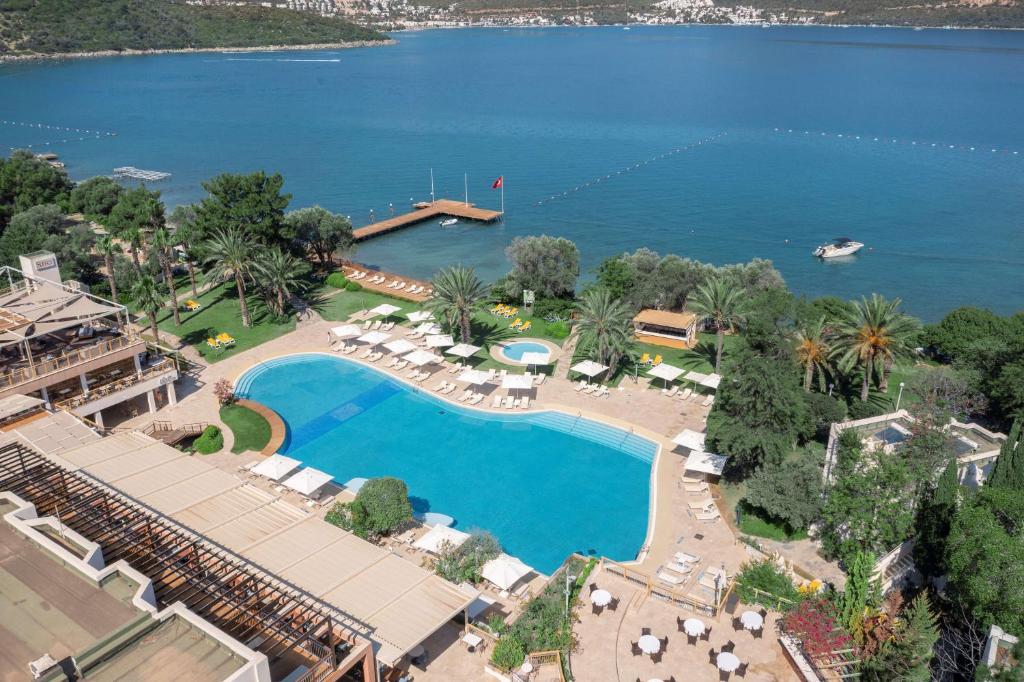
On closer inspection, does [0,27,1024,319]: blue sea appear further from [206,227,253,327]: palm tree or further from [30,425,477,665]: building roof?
[30,425,477,665]: building roof

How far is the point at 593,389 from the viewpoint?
3756 cm

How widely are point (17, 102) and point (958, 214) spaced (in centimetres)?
15836

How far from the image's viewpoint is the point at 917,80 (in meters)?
160

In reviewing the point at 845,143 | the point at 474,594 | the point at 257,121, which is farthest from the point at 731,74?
the point at 474,594

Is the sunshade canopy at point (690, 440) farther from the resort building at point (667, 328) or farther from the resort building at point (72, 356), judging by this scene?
the resort building at point (72, 356)

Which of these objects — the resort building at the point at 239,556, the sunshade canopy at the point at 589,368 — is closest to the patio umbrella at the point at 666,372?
the sunshade canopy at the point at 589,368

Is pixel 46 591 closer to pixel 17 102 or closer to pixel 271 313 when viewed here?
pixel 271 313

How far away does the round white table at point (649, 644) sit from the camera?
19984mm

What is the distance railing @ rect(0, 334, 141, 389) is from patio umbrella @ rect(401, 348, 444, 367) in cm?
1298

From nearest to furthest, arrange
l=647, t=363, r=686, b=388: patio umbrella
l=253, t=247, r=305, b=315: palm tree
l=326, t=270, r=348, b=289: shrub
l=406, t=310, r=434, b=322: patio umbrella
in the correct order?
l=647, t=363, r=686, b=388: patio umbrella < l=253, t=247, r=305, b=315: palm tree < l=406, t=310, r=434, b=322: patio umbrella < l=326, t=270, r=348, b=289: shrub

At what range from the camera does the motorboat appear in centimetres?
6600

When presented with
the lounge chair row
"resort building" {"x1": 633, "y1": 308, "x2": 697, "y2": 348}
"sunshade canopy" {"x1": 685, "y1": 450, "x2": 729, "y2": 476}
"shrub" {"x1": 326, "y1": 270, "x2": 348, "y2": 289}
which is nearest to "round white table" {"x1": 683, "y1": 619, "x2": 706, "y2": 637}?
"sunshade canopy" {"x1": 685, "y1": 450, "x2": 729, "y2": 476}

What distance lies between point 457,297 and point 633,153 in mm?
65432

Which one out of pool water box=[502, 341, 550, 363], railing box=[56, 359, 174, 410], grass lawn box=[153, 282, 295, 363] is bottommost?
pool water box=[502, 341, 550, 363]
